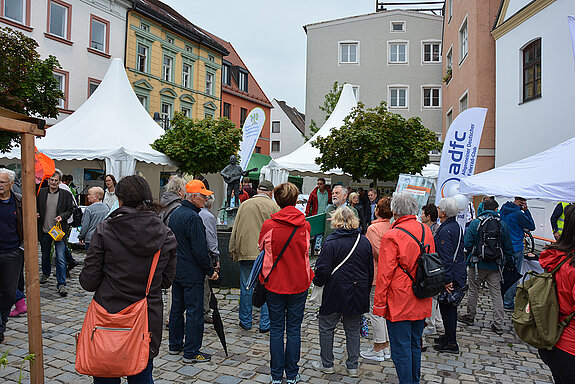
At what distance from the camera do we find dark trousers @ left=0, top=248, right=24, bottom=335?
459 centimetres

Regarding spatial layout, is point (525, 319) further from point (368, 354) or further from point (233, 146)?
point (233, 146)

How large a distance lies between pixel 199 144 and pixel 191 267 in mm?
10631

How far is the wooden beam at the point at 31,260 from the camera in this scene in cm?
330

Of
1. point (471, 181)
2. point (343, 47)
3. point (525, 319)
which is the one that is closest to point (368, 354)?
point (525, 319)

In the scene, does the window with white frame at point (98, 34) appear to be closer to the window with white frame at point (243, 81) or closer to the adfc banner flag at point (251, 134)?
the adfc banner flag at point (251, 134)

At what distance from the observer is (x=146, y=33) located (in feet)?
84.2

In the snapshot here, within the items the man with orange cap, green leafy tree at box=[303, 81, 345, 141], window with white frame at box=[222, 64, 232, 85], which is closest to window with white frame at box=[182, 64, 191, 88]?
window with white frame at box=[222, 64, 232, 85]

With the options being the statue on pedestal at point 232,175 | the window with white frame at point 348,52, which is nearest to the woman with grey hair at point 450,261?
the statue on pedestal at point 232,175

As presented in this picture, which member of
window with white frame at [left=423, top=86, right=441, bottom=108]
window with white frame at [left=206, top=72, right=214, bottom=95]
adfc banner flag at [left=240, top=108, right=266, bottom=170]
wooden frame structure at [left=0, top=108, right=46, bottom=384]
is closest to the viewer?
wooden frame structure at [left=0, top=108, right=46, bottom=384]

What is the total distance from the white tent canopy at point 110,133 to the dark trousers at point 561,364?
11.5 metres

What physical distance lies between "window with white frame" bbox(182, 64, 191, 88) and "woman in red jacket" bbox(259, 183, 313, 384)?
2777 centimetres

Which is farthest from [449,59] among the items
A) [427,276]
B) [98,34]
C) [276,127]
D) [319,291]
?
[276,127]

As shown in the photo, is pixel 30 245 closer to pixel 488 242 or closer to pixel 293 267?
pixel 293 267

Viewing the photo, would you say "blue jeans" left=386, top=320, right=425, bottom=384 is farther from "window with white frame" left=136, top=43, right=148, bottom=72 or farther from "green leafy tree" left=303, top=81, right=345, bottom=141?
"green leafy tree" left=303, top=81, right=345, bottom=141
